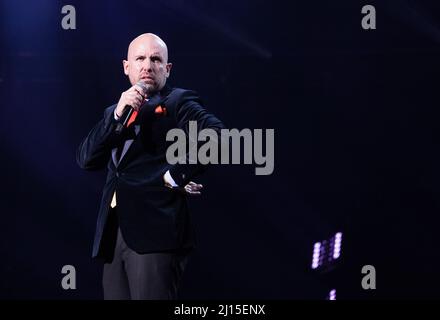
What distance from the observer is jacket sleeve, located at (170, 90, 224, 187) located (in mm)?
2605

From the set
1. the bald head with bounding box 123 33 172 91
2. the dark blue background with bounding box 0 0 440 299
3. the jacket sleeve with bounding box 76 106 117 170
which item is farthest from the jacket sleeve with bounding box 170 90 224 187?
the dark blue background with bounding box 0 0 440 299

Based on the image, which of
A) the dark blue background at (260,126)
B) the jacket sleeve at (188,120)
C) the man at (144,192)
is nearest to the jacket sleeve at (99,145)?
the man at (144,192)

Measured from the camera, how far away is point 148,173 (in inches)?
104

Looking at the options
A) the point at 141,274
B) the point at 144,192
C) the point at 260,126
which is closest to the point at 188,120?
the point at 144,192

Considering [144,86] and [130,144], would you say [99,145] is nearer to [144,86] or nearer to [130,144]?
[130,144]

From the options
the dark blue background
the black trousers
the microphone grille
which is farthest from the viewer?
the dark blue background

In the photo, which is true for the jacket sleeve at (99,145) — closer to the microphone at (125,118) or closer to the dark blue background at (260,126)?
the microphone at (125,118)

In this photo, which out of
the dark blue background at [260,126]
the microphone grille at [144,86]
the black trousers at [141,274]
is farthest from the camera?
the dark blue background at [260,126]

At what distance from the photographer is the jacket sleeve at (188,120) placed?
2.61m

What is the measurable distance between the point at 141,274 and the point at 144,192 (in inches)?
11.4

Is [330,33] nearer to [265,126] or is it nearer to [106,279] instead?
[265,126]

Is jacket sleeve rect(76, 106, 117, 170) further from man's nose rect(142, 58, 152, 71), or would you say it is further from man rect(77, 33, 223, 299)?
man's nose rect(142, 58, 152, 71)

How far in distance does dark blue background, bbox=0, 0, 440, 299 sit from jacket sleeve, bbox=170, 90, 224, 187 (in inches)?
61.7
